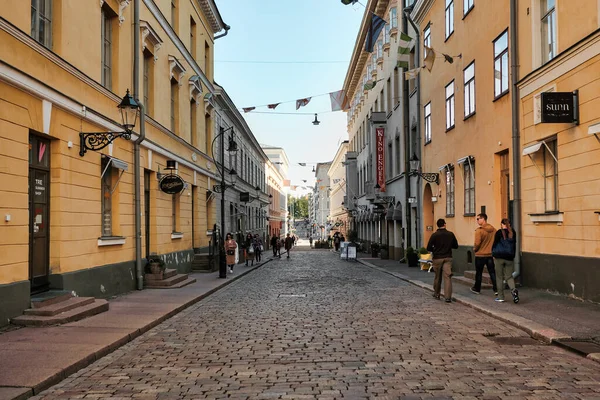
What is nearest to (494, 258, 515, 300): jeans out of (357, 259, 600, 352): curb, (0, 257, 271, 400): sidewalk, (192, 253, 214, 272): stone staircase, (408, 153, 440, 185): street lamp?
(357, 259, 600, 352): curb

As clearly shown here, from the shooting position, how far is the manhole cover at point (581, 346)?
719 cm

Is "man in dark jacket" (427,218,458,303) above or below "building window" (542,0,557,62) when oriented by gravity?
below


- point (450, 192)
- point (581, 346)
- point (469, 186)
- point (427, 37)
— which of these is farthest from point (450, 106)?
point (581, 346)

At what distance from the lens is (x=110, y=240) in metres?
13.5

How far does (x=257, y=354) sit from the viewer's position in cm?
752

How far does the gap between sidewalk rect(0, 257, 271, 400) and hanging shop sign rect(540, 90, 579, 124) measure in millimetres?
8121

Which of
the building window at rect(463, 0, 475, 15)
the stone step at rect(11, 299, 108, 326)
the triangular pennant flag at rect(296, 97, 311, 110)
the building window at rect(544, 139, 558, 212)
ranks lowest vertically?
the stone step at rect(11, 299, 108, 326)

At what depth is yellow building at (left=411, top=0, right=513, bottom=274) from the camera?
52.9 feet

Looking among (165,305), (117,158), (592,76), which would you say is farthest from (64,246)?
(592,76)

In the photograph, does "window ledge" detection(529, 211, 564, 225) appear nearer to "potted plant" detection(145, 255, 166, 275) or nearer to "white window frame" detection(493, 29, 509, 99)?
"white window frame" detection(493, 29, 509, 99)

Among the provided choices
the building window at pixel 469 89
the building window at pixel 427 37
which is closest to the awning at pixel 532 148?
the building window at pixel 469 89

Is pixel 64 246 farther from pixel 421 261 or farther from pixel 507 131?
pixel 421 261

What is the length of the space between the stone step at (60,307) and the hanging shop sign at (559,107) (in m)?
9.28

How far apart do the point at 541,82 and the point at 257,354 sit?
30.7ft
